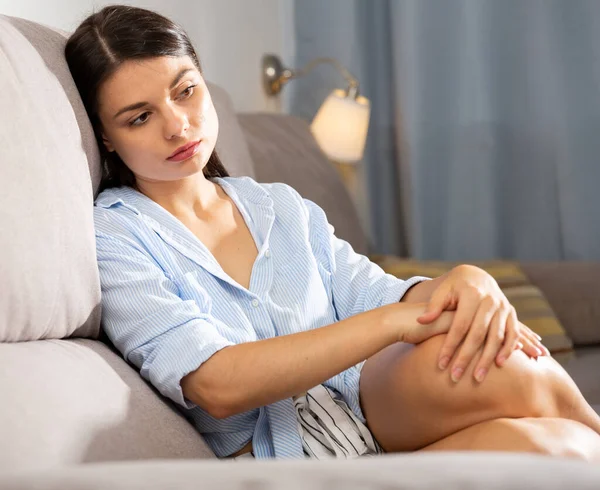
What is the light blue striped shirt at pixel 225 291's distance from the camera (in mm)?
1156

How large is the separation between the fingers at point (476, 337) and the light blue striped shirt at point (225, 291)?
215mm

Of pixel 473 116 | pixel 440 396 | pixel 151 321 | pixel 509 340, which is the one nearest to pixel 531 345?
pixel 509 340

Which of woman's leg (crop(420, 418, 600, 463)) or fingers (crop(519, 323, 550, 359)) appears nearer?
woman's leg (crop(420, 418, 600, 463))

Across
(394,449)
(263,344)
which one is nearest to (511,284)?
(394,449)

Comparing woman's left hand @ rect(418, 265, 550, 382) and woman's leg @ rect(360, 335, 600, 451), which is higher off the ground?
woman's left hand @ rect(418, 265, 550, 382)

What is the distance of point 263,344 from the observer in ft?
3.69

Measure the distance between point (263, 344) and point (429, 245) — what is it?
200 centimetres

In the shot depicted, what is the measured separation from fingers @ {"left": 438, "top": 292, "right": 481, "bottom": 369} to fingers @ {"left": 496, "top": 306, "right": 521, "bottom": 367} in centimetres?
5

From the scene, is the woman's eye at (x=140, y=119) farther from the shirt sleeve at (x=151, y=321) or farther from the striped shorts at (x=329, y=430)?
the striped shorts at (x=329, y=430)

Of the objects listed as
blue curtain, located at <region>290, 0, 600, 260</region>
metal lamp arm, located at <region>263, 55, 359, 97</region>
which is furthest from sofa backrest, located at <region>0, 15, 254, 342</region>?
blue curtain, located at <region>290, 0, 600, 260</region>

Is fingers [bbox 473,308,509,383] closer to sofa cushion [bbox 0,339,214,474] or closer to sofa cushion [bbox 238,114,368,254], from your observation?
sofa cushion [bbox 0,339,214,474]

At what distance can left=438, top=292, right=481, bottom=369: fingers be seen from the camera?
113cm

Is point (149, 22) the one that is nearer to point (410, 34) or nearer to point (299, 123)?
point (299, 123)

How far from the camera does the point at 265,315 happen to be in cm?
128
